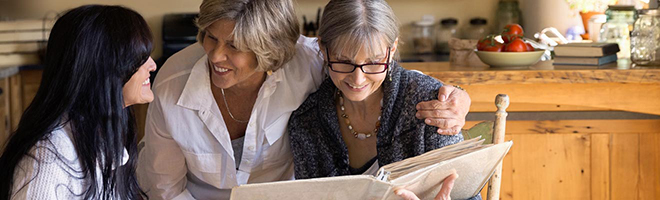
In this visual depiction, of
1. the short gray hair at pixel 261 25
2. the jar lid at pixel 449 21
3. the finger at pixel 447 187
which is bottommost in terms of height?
the jar lid at pixel 449 21

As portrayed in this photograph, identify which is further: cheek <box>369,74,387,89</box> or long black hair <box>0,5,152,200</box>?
cheek <box>369,74,387,89</box>

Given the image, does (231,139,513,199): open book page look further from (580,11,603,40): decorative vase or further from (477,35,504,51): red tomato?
(580,11,603,40): decorative vase

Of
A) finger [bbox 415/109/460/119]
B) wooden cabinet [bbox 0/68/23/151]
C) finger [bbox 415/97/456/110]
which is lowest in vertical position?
wooden cabinet [bbox 0/68/23/151]

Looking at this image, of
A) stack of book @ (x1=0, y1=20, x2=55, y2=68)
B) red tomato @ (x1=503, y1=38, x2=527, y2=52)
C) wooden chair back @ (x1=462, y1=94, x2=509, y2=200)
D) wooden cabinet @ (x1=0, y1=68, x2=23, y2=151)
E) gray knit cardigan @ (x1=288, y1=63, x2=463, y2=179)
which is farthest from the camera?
stack of book @ (x1=0, y1=20, x2=55, y2=68)

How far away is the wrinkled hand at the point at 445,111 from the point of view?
5.77 ft

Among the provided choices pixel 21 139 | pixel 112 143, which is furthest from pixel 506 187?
pixel 21 139

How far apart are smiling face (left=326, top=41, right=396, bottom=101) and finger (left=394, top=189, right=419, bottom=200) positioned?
14.9 inches

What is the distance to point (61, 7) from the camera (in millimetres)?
4836

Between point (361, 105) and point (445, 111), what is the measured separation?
276 mm

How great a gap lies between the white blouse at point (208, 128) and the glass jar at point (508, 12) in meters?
3.04

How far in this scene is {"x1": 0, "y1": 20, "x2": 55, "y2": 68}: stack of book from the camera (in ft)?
13.3

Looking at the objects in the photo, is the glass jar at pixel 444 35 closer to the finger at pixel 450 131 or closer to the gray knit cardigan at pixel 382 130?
the gray knit cardigan at pixel 382 130

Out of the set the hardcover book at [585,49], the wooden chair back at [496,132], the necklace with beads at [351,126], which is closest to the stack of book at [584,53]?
the hardcover book at [585,49]

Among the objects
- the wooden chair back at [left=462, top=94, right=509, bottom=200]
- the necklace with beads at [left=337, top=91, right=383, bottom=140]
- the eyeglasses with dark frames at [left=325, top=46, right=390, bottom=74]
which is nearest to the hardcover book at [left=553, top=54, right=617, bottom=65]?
the wooden chair back at [left=462, top=94, right=509, bottom=200]
